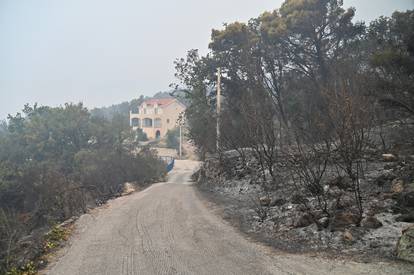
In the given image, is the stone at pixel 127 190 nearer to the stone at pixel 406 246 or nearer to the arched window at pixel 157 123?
the stone at pixel 406 246

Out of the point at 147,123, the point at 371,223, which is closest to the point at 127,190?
the point at 371,223

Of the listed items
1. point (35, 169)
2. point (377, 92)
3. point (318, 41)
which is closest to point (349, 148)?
point (377, 92)

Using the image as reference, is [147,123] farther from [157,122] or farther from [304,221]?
[304,221]

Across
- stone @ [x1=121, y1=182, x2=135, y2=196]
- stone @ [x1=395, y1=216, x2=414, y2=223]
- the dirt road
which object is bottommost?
stone @ [x1=121, y1=182, x2=135, y2=196]

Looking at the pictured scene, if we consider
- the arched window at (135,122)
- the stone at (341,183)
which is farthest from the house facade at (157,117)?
the stone at (341,183)

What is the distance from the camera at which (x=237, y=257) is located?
596 cm

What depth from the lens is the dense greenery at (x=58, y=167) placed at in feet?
39.6

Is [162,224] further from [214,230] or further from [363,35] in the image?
[363,35]

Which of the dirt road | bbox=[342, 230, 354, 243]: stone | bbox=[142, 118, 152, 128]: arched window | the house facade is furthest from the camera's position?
bbox=[142, 118, 152, 128]: arched window

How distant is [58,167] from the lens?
107 ft

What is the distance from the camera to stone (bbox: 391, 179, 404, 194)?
24.2ft

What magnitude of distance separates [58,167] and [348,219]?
31452 millimetres

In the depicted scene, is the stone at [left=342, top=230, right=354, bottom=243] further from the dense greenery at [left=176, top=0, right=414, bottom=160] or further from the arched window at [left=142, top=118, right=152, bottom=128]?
the arched window at [left=142, top=118, right=152, bottom=128]

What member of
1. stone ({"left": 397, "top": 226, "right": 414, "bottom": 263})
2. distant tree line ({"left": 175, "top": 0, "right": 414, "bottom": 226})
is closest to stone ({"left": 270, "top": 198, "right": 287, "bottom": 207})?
distant tree line ({"left": 175, "top": 0, "right": 414, "bottom": 226})
